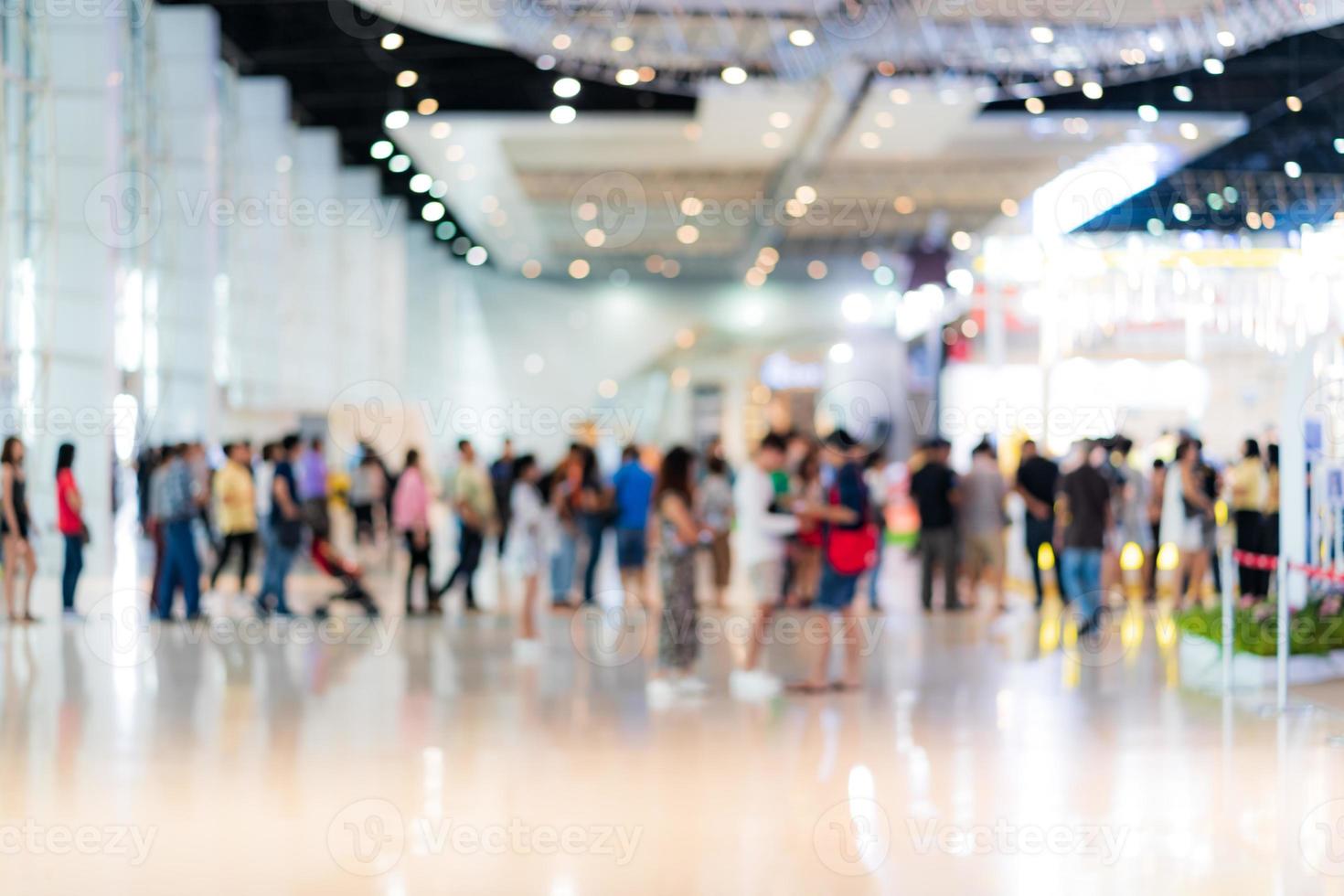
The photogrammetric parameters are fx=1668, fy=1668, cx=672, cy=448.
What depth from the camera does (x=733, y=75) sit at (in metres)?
17.7

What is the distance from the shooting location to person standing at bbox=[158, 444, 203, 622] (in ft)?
42.7

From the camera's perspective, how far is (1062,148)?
23.7 meters

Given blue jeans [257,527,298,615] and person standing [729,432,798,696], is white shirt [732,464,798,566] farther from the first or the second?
blue jeans [257,527,298,615]

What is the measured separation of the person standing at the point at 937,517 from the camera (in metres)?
14.6

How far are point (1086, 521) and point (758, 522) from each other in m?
3.68

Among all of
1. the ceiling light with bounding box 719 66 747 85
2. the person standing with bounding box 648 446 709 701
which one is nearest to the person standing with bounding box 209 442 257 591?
the person standing with bounding box 648 446 709 701

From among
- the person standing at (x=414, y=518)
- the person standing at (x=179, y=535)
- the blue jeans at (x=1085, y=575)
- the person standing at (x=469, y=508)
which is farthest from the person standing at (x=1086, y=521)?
the person standing at (x=179, y=535)

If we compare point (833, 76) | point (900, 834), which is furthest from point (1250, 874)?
point (833, 76)

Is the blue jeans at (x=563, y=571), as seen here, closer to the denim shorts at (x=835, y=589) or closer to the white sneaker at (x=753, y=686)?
the white sneaker at (x=753, y=686)

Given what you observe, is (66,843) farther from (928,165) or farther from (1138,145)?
(928,165)

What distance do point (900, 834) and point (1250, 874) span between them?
1159 millimetres

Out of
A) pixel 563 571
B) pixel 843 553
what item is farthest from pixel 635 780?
pixel 563 571

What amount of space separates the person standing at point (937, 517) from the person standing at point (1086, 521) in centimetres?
231

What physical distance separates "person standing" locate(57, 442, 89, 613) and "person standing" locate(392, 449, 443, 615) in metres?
2.51
